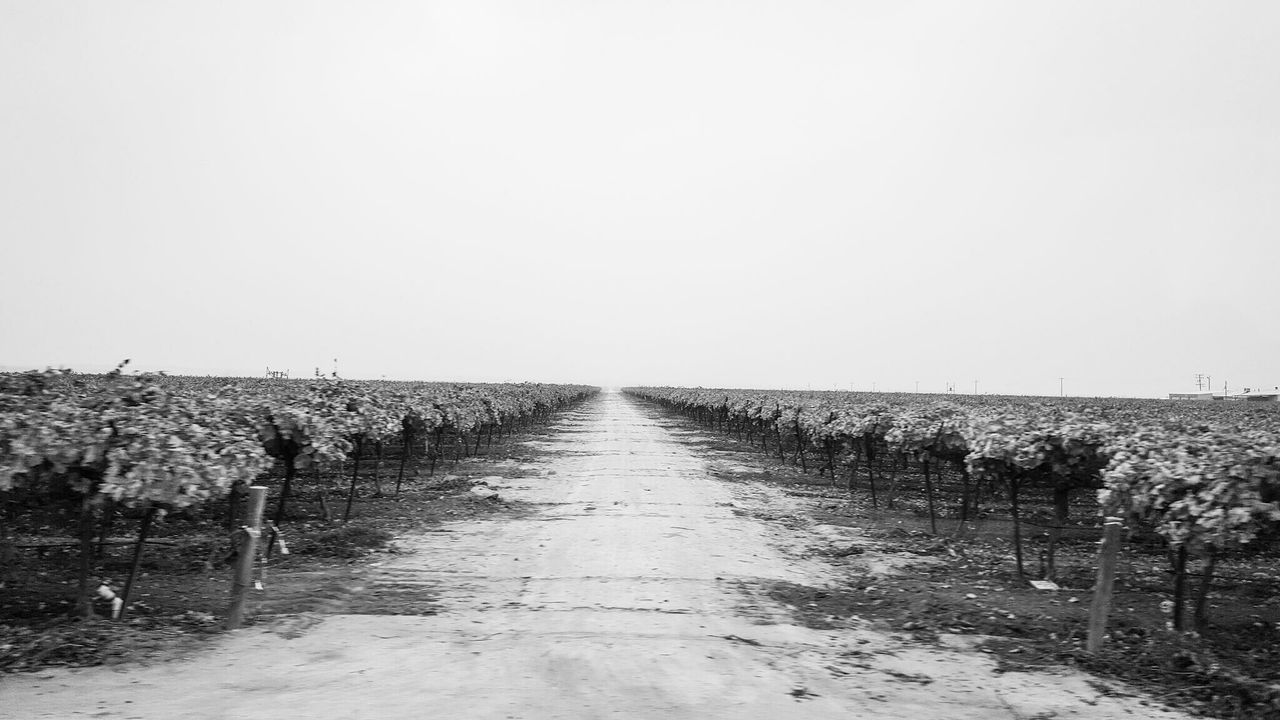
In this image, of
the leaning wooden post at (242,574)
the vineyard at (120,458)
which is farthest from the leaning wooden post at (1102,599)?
the vineyard at (120,458)

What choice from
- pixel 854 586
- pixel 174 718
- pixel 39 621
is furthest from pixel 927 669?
pixel 39 621

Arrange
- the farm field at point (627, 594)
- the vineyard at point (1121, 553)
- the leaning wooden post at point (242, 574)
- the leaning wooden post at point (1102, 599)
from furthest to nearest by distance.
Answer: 1. the leaning wooden post at point (242, 574)
2. the leaning wooden post at point (1102, 599)
3. the vineyard at point (1121, 553)
4. the farm field at point (627, 594)

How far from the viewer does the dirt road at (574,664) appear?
690 cm

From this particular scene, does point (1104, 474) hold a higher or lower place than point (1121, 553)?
higher

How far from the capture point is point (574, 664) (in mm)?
8023

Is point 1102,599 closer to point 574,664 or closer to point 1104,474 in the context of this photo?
point 1104,474

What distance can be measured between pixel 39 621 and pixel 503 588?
5282 millimetres

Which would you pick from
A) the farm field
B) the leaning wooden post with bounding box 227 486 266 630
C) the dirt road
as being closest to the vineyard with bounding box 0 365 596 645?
the farm field

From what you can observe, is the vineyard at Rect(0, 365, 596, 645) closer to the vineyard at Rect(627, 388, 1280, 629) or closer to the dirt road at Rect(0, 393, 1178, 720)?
the dirt road at Rect(0, 393, 1178, 720)

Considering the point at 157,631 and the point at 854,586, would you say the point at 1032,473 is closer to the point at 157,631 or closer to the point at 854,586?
the point at 854,586

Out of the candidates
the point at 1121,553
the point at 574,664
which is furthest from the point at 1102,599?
the point at 1121,553

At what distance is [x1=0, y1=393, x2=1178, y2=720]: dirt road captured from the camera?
22.6ft

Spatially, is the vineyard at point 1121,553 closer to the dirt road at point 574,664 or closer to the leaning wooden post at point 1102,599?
the leaning wooden post at point 1102,599

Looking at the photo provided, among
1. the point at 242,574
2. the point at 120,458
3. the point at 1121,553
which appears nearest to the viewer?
the point at 120,458
